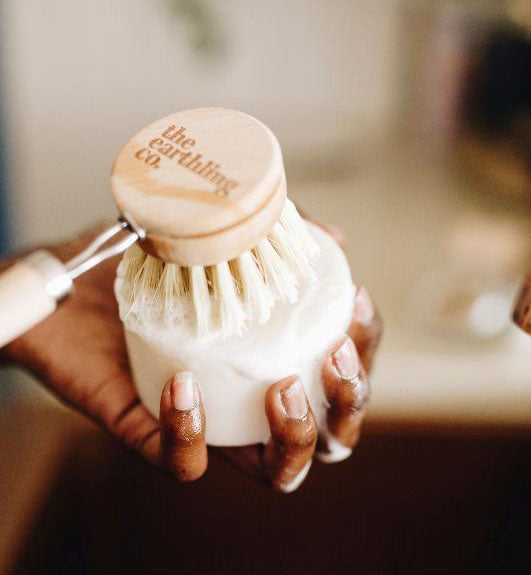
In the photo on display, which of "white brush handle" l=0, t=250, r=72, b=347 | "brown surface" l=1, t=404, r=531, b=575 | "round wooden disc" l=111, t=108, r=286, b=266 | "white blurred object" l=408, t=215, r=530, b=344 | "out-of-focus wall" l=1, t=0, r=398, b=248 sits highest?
"round wooden disc" l=111, t=108, r=286, b=266

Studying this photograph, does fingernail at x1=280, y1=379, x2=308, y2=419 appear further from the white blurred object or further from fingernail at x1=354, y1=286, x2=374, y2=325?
the white blurred object

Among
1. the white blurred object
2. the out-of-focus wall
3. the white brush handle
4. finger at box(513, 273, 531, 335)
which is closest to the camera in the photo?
the white brush handle

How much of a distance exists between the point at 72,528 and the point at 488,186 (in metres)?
0.68

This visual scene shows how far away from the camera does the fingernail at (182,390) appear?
391mm

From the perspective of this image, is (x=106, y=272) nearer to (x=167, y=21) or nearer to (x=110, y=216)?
(x=110, y=216)

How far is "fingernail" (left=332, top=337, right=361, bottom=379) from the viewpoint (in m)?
0.42

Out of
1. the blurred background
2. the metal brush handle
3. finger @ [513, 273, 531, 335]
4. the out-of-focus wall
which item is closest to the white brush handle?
the metal brush handle

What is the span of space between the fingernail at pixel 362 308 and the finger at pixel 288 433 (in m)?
0.10

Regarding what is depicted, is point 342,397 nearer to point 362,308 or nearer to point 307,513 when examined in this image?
point 362,308

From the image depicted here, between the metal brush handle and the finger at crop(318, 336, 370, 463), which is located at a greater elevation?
the metal brush handle

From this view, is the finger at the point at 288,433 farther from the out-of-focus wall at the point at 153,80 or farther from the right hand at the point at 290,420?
the out-of-focus wall at the point at 153,80

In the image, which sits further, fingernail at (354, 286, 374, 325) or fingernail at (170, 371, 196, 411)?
fingernail at (354, 286, 374, 325)

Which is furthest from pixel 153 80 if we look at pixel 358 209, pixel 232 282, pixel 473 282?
pixel 232 282

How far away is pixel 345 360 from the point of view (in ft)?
1.37
